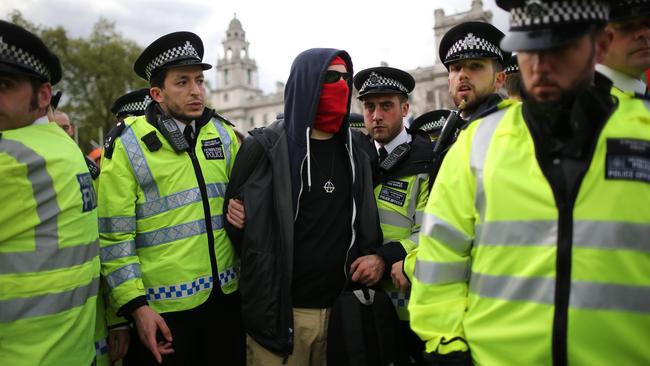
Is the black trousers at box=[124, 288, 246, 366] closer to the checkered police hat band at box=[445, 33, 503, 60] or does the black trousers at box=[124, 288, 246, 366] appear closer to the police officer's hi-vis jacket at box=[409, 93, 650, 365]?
→ the police officer's hi-vis jacket at box=[409, 93, 650, 365]

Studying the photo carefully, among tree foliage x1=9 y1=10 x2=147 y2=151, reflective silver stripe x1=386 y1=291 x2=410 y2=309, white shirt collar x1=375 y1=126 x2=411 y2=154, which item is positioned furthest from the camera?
tree foliage x1=9 y1=10 x2=147 y2=151

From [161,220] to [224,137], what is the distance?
81 centimetres

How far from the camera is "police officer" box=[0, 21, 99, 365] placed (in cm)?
233

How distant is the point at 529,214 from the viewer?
1.80m

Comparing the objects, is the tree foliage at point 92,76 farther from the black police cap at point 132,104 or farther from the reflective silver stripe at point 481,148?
the reflective silver stripe at point 481,148

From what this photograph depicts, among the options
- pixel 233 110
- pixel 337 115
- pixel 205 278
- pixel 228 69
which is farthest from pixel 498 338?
pixel 228 69

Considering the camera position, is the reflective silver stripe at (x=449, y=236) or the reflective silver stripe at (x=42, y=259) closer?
the reflective silver stripe at (x=449, y=236)

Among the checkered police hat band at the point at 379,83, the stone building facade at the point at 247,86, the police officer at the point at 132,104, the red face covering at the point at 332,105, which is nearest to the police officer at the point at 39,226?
the red face covering at the point at 332,105

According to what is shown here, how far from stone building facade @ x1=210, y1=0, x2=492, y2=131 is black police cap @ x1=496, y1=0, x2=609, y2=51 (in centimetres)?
5918

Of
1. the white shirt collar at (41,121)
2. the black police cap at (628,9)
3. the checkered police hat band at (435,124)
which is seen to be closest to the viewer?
the black police cap at (628,9)

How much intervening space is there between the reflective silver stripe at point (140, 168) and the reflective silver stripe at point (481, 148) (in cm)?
216

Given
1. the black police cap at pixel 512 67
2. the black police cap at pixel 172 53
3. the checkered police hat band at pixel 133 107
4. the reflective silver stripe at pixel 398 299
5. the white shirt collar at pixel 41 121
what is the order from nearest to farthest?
the white shirt collar at pixel 41 121
the reflective silver stripe at pixel 398 299
the black police cap at pixel 172 53
the black police cap at pixel 512 67
the checkered police hat band at pixel 133 107

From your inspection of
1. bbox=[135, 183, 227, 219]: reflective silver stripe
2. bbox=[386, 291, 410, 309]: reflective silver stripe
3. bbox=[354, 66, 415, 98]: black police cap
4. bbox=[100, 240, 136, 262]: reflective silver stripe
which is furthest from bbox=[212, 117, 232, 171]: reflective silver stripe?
bbox=[386, 291, 410, 309]: reflective silver stripe

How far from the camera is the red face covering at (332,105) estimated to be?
322 cm
